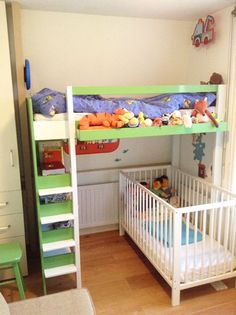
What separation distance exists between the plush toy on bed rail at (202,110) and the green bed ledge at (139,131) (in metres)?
0.04

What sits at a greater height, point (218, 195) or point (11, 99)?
point (11, 99)

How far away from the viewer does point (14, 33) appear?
8.03 feet

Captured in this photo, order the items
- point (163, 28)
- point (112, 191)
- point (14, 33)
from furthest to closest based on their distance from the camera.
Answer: point (112, 191) < point (163, 28) < point (14, 33)

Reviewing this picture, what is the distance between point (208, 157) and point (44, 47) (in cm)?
189

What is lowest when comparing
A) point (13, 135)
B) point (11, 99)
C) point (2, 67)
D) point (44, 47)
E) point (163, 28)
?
point (13, 135)

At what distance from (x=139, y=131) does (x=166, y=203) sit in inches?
23.2

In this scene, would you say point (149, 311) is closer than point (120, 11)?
Yes

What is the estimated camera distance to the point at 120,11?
2.63m

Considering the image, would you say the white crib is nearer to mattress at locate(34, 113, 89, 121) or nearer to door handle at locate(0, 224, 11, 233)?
mattress at locate(34, 113, 89, 121)

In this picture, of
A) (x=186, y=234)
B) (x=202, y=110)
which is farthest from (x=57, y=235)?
(x=202, y=110)

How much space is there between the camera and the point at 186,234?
7.04ft

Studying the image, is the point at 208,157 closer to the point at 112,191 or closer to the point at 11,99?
the point at 112,191

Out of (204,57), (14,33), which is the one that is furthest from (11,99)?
(204,57)

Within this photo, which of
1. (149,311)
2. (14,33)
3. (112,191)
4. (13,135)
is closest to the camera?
(149,311)
